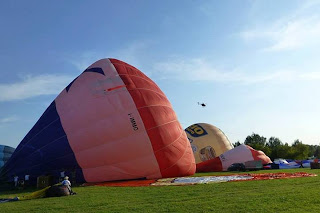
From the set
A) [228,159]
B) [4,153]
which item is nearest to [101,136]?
[4,153]

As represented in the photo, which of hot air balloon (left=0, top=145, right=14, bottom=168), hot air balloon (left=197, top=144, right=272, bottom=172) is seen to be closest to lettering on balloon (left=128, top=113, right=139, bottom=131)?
hot air balloon (left=197, top=144, right=272, bottom=172)

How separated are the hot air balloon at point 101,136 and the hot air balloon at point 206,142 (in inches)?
471

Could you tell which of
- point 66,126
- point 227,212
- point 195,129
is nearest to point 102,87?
point 66,126

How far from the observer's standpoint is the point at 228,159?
71.2 feet

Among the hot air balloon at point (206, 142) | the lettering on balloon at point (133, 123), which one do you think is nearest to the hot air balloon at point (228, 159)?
the hot air balloon at point (206, 142)

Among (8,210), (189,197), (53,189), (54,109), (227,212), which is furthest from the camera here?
(54,109)

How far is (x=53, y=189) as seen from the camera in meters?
9.07

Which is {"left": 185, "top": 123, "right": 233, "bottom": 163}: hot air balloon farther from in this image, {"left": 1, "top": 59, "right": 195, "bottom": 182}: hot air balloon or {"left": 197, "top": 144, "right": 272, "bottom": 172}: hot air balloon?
{"left": 1, "top": 59, "right": 195, "bottom": 182}: hot air balloon

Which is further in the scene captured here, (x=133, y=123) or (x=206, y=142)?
(x=206, y=142)

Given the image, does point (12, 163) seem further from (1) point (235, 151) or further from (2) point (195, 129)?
(2) point (195, 129)

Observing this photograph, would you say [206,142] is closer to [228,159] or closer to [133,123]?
[228,159]

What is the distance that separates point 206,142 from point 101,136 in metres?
15.0

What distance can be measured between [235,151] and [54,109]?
13.5m

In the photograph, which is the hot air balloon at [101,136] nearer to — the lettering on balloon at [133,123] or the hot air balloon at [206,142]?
the lettering on balloon at [133,123]
